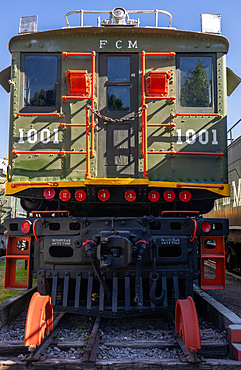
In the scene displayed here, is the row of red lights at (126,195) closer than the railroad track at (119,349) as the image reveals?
No

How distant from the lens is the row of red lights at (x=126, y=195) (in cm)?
543

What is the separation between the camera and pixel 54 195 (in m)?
5.52

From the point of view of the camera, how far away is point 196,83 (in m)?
5.90

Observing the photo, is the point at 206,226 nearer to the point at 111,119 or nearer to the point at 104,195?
the point at 104,195

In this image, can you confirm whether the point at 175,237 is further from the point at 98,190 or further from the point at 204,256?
the point at 98,190

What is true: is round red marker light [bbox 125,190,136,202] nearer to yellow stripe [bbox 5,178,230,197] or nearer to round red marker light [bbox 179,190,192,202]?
yellow stripe [bbox 5,178,230,197]

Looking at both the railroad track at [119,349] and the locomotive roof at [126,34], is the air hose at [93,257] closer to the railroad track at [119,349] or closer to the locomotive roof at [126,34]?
the railroad track at [119,349]

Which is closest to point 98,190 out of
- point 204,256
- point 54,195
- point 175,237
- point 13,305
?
point 54,195

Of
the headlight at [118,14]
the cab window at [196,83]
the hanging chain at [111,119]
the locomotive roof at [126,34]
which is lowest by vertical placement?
the hanging chain at [111,119]

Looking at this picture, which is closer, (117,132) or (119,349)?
(119,349)

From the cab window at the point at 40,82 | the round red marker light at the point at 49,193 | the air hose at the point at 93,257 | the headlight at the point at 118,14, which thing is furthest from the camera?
the headlight at the point at 118,14

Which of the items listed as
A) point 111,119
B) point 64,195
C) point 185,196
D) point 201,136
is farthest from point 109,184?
point 201,136

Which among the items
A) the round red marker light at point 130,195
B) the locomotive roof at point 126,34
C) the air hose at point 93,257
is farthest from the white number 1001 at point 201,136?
the air hose at point 93,257

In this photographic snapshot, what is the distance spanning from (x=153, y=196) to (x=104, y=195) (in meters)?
0.75
